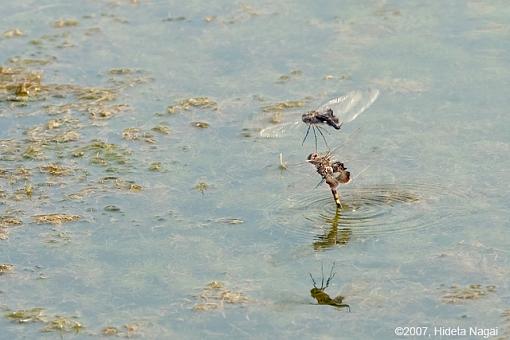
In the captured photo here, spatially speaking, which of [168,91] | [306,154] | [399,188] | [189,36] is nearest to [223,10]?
[189,36]

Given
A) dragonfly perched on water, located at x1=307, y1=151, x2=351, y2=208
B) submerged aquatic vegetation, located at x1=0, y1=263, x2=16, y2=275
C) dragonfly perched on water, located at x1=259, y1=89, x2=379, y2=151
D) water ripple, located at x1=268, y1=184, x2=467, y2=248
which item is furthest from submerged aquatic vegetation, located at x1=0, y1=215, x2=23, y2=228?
dragonfly perched on water, located at x1=307, y1=151, x2=351, y2=208

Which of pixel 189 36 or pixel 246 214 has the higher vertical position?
pixel 189 36

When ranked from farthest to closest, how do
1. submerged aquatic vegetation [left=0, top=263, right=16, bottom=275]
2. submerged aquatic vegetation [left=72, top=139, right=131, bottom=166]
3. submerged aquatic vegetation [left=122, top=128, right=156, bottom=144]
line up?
submerged aquatic vegetation [left=122, top=128, right=156, bottom=144] → submerged aquatic vegetation [left=72, top=139, right=131, bottom=166] → submerged aquatic vegetation [left=0, top=263, right=16, bottom=275]

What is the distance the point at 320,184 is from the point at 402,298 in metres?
1.08

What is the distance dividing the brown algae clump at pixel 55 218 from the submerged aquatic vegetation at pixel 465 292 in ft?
5.79

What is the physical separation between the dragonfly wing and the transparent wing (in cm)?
24

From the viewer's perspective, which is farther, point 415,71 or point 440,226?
point 415,71

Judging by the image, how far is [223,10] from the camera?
7672 millimetres

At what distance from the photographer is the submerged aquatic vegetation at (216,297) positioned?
4777 mm

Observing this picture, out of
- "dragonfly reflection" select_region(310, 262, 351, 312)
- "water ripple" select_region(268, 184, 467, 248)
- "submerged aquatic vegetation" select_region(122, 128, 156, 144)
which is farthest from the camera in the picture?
"submerged aquatic vegetation" select_region(122, 128, 156, 144)

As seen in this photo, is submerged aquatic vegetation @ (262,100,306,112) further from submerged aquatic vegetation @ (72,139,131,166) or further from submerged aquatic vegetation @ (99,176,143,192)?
submerged aquatic vegetation @ (99,176,143,192)

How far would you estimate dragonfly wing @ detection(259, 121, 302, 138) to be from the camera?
5973 mm

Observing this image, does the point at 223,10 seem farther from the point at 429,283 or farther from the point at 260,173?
the point at 429,283

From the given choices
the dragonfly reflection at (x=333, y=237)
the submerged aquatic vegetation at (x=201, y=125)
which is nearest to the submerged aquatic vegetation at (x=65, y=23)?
the submerged aquatic vegetation at (x=201, y=125)
